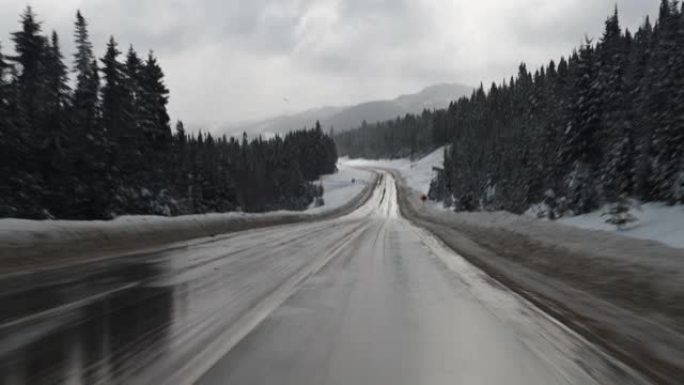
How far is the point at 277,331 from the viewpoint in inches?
209

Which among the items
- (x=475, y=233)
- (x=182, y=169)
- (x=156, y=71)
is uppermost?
(x=156, y=71)

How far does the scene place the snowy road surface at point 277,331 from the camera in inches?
159

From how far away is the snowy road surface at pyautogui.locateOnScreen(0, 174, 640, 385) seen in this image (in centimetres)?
405

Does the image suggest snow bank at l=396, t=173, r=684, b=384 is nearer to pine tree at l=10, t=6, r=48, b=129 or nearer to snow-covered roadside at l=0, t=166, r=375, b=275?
snow-covered roadside at l=0, t=166, r=375, b=275

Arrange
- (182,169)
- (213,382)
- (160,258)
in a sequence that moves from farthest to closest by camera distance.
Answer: (182,169) → (160,258) → (213,382)

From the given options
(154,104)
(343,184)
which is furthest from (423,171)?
(154,104)

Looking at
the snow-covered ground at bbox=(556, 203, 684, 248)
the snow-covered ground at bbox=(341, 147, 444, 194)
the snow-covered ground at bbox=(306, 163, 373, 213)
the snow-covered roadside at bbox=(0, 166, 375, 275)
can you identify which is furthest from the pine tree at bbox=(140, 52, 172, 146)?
the snow-covered ground at bbox=(341, 147, 444, 194)

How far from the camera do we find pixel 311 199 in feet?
396

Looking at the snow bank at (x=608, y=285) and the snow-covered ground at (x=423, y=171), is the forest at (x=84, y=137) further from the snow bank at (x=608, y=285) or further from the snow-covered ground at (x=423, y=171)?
the snow-covered ground at (x=423, y=171)

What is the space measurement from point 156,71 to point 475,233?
45.0 meters

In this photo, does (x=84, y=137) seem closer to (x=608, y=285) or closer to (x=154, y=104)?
(x=154, y=104)

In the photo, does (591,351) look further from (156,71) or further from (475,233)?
(156,71)

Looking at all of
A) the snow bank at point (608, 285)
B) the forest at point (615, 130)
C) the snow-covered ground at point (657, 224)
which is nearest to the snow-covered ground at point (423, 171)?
the forest at point (615, 130)

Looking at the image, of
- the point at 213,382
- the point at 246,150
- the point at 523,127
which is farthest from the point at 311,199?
the point at 213,382
